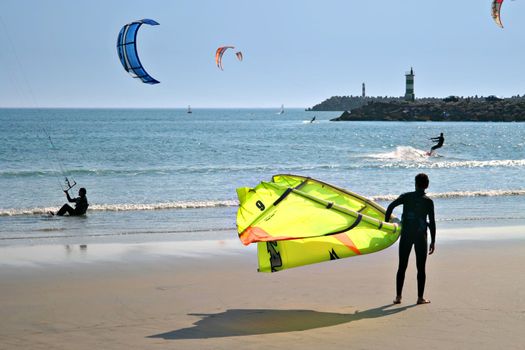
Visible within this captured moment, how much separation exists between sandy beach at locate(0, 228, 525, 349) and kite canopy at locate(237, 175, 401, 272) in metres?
0.44

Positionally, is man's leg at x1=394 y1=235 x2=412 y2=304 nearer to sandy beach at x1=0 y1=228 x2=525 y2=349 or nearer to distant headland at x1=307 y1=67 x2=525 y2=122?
sandy beach at x1=0 y1=228 x2=525 y2=349

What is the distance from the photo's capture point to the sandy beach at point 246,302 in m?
5.76

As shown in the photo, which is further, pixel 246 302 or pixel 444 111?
pixel 444 111

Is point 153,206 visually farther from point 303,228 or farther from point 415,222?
point 415,222

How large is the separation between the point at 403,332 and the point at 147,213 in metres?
10.1

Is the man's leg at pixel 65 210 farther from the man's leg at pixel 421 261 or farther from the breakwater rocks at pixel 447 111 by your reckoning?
the breakwater rocks at pixel 447 111

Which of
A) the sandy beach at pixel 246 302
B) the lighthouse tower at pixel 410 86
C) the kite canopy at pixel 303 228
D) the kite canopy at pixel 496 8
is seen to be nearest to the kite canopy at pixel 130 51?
the sandy beach at pixel 246 302

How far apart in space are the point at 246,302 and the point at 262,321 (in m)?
0.70

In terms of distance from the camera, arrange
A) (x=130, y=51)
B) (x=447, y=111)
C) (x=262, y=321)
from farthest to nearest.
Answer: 1. (x=447, y=111)
2. (x=130, y=51)
3. (x=262, y=321)

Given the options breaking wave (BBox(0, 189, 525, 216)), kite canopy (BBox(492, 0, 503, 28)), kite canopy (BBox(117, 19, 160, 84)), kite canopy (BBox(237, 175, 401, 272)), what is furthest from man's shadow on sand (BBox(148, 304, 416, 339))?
kite canopy (BBox(492, 0, 503, 28))

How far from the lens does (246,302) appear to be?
701cm

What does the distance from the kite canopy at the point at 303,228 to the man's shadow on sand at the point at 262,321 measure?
1.45 feet

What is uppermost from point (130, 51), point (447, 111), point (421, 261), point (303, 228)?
point (130, 51)

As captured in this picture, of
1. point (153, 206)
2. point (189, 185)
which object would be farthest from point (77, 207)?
point (189, 185)
